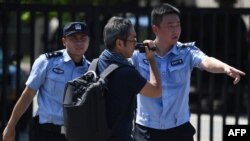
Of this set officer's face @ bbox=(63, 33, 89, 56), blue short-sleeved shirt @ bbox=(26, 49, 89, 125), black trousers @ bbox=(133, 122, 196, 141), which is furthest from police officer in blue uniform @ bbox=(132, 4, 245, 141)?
blue short-sleeved shirt @ bbox=(26, 49, 89, 125)

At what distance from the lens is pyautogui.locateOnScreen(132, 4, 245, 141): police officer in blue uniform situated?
16.7ft

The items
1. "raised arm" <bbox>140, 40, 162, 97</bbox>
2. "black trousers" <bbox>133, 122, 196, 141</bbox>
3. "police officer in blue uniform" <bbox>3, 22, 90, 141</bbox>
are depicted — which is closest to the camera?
"raised arm" <bbox>140, 40, 162, 97</bbox>

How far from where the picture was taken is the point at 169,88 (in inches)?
203

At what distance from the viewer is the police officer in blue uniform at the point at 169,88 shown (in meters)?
5.10

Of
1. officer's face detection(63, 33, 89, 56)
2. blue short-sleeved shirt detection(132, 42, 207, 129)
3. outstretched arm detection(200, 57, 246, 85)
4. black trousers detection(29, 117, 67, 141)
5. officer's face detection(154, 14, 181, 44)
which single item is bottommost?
black trousers detection(29, 117, 67, 141)

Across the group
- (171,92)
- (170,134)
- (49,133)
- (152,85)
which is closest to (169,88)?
(171,92)

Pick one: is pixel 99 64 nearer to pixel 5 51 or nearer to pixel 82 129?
pixel 82 129

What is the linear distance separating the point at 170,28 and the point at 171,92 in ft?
1.66

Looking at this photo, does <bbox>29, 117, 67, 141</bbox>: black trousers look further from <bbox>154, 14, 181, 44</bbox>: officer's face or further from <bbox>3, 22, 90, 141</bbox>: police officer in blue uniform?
<bbox>154, 14, 181, 44</bbox>: officer's face

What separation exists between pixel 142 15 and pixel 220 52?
1.01m

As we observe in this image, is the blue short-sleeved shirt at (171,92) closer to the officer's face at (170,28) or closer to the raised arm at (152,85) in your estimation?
the officer's face at (170,28)

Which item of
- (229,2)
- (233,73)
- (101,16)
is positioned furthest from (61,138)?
(229,2)

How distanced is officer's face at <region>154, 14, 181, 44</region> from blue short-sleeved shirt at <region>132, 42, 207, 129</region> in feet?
0.40

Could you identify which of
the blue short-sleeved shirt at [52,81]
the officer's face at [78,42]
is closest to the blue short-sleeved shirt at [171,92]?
the officer's face at [78,42]
